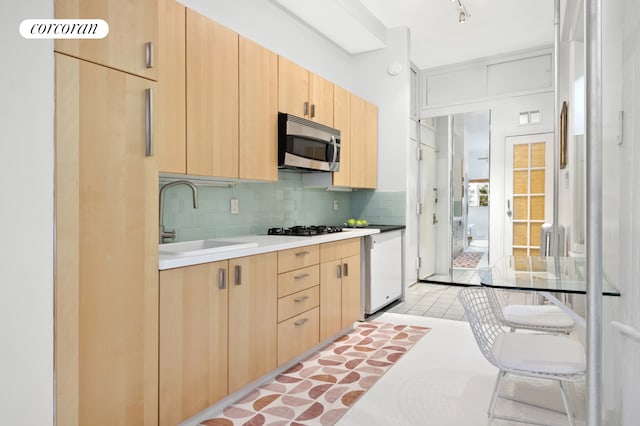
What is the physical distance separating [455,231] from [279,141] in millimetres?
3522

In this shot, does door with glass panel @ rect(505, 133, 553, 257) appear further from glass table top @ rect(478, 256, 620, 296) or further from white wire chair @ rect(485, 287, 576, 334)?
glass table top @ rect(478, 256, 620, 296)

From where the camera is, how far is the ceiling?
383 cm

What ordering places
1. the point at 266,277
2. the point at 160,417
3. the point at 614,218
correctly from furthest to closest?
the point at 266,277
the point at 160,417
the point at 614,218

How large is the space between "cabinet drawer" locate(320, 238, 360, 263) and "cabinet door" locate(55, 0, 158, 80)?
173 centimetres

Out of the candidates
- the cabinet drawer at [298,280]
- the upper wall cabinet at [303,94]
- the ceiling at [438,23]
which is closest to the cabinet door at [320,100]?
the upper wall cabinet at [303,94]

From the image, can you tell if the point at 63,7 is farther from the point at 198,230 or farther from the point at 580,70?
the point at 580,70

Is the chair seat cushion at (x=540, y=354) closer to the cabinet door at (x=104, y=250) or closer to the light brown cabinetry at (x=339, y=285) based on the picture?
the light brown cabinetry at (x=339, y=285)

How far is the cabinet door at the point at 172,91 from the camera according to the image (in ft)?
6.66

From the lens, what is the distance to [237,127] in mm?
2525

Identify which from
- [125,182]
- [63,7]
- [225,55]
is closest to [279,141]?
[225,55]

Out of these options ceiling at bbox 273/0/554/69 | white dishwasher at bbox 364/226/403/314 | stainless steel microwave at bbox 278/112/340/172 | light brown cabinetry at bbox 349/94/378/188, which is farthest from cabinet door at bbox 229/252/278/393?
ceiling at bbox 273/0/554/69
